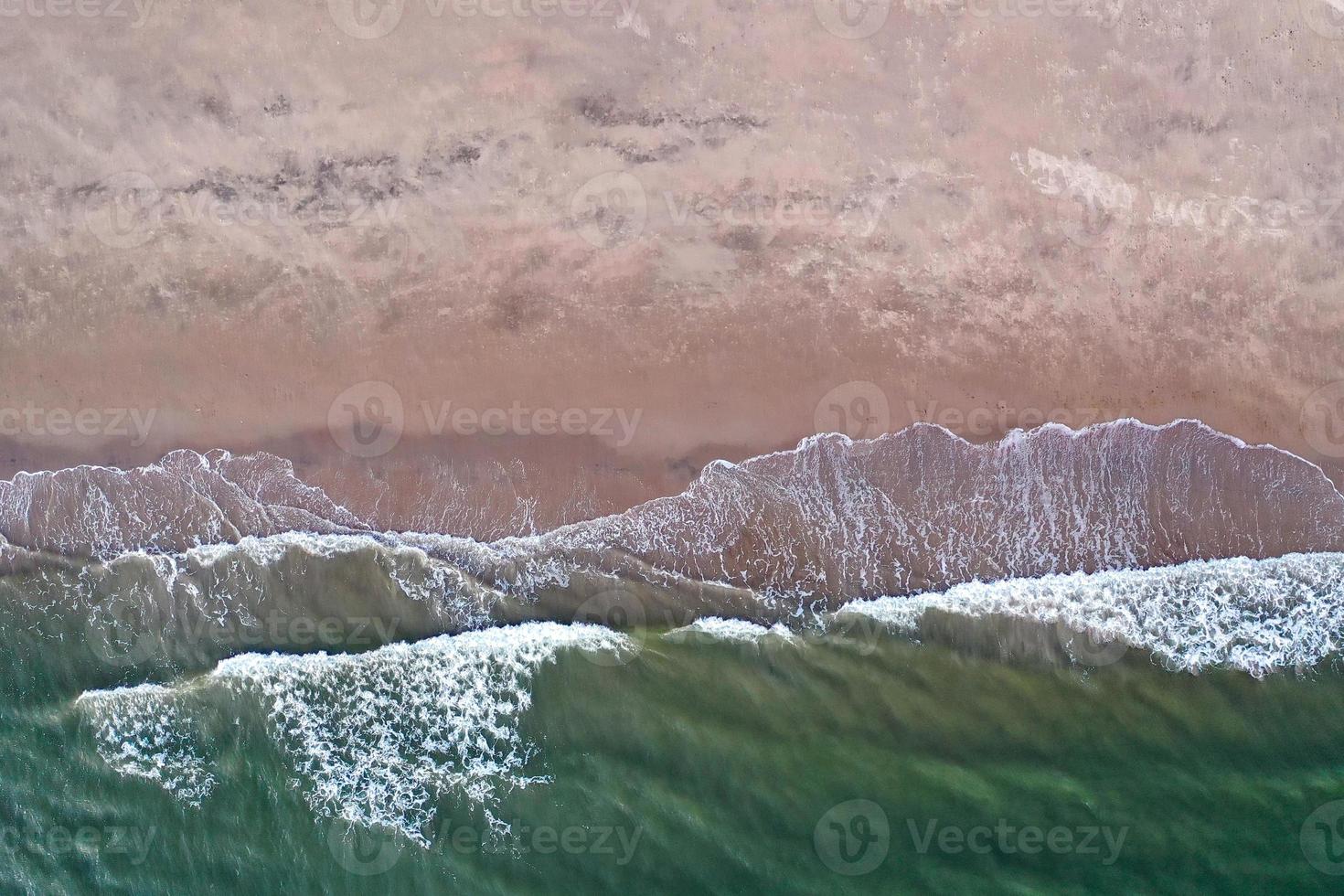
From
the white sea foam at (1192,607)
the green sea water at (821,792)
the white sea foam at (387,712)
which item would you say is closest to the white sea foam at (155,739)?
the white sea foam at (387,712)

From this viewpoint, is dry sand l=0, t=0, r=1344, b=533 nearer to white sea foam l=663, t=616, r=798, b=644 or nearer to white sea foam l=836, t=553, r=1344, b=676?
white sea foam l=836, t=553, r=1344, b=676

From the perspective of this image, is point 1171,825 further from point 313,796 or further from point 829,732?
point 313,796

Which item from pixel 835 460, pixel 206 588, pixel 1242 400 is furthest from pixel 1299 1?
pixel 206 588

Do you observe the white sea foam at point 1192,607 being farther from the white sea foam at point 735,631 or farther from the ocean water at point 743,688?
the white sea foam at point 735,631

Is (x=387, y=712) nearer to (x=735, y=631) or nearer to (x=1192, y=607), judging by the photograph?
(x=735, y=631)

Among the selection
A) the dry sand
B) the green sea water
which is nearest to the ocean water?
the green sea water
